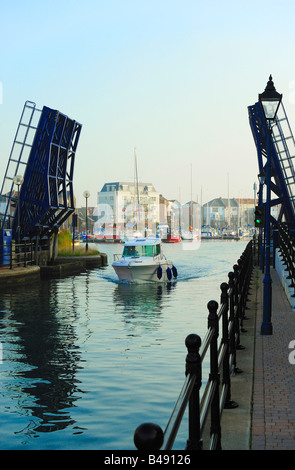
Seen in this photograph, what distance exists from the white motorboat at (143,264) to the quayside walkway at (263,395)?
2126cm

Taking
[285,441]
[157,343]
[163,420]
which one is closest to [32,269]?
[157,343]

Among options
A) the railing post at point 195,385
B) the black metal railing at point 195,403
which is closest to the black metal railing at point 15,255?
the black metal railing at point 195,403

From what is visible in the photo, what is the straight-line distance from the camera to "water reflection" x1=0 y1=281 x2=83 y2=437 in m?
9.77

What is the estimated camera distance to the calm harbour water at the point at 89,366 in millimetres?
8766

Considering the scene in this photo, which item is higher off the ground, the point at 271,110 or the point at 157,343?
the point at 271,110

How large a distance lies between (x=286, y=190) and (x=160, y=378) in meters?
26.1

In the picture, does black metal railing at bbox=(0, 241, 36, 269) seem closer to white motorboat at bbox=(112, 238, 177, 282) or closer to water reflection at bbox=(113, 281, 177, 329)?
white motorboat at bbox=(112, 238, 177, 282)

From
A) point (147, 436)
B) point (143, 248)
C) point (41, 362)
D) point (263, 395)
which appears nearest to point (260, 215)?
point (41, 362)

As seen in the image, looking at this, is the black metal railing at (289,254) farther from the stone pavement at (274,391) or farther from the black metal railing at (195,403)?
the black metal railing at (195,403)

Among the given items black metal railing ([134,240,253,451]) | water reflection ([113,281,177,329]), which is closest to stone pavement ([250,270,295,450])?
black metal railing ([134,240,253,451])
